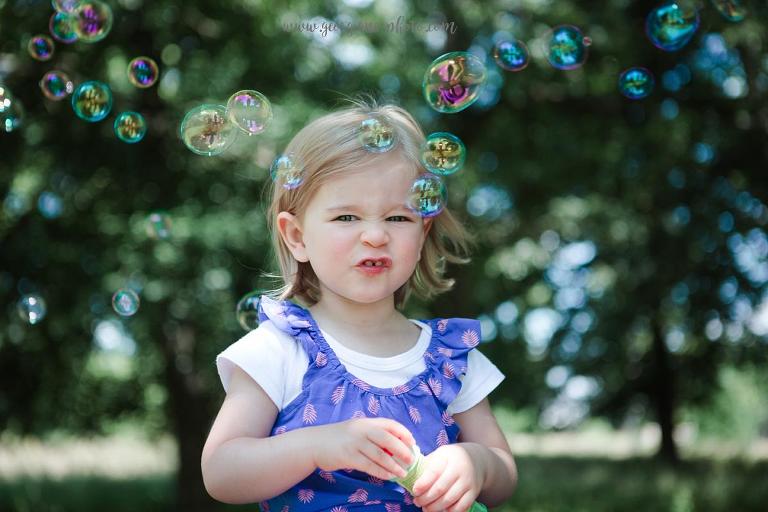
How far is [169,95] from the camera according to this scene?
848 cm

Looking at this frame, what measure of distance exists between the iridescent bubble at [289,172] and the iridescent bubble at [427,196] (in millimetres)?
271

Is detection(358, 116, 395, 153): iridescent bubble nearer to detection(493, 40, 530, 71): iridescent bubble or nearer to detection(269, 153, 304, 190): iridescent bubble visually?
detection(269, 153, 304, 190): iridescent bubble

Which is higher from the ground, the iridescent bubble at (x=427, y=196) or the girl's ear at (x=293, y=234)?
the iridescent bubble at (x=427, y=196)

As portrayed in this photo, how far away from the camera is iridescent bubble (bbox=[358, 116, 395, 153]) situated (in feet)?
7.05

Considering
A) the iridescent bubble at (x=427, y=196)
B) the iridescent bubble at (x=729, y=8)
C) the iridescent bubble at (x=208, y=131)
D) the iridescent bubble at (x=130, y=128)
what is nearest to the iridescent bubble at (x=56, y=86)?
the iridescent bubble at (x=130, y=128)

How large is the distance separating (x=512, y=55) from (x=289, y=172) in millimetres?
2139

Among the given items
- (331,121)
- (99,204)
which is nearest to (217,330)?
(99,204)

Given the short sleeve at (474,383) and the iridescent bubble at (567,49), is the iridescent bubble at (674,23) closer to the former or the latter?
the iridescent bubble at (567,49)

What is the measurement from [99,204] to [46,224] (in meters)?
0.69

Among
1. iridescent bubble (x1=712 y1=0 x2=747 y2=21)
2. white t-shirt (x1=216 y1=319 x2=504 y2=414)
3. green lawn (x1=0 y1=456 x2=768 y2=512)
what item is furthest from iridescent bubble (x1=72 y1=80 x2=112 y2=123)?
green lawn (x1=0 y1=456 x2=768 y2=512)

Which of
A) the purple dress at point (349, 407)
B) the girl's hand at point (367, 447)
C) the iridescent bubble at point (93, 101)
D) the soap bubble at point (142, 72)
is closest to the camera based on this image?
the girl's hand at point (367, 447)

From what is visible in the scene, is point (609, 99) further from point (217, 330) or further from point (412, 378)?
point (412, 378)

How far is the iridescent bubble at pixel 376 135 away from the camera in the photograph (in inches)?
84.6

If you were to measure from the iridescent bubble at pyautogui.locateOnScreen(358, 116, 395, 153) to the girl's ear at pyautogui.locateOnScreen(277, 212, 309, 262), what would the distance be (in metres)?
0.26
